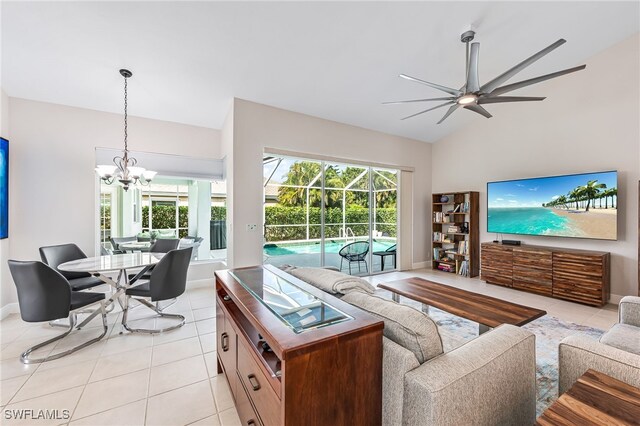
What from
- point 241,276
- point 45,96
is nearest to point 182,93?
point 45,96

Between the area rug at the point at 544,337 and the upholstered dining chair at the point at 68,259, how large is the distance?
10.8ft

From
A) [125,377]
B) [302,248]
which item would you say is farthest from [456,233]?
[125,377]

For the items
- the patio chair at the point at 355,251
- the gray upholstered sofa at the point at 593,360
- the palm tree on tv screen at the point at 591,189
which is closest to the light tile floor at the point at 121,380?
the gray upholstered sofa at the point at 593,360

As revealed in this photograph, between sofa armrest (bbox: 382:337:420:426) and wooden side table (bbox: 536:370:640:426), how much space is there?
0.40m

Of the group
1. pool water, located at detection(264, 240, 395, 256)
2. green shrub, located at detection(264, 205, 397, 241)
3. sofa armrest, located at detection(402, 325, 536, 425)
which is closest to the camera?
sofa armrest, located at detection(402, 325, 536, 425)

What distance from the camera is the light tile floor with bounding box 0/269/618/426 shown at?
5.60ft

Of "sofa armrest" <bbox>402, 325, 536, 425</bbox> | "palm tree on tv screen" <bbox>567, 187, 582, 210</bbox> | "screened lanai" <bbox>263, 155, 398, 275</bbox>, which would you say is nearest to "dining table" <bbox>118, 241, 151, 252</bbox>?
"screened lanai" <bbox>263, 155, 398, 275</bbox>

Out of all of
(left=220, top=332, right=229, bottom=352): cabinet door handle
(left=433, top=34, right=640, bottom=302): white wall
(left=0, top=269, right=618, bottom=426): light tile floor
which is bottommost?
(left=0, top=269, right=618, bottom=426): light tile floor

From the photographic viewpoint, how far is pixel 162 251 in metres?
3.81

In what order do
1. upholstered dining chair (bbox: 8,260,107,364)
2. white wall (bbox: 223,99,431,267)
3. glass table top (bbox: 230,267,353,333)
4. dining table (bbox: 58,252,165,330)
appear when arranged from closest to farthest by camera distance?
glass table top (bbox: 230,267,353,333)
upholstered dining chair (bbox: 8,260,107,364)
dining table (bbox: 58,252,165,330)
white wall (bbox: 223,99,431,267)

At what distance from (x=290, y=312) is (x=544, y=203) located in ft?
15.6

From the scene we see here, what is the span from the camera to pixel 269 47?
2.89 meters

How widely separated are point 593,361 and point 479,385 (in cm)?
67
